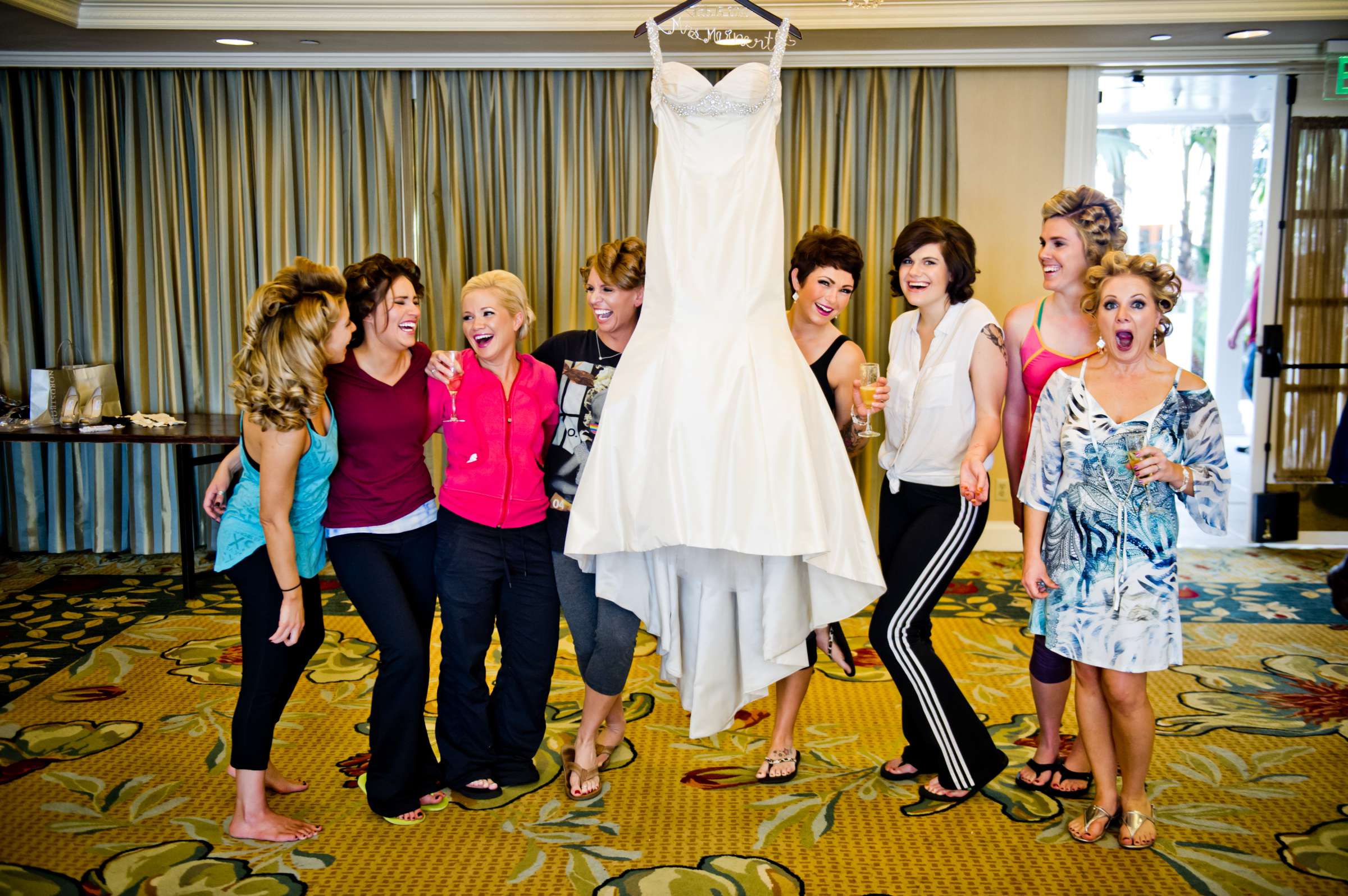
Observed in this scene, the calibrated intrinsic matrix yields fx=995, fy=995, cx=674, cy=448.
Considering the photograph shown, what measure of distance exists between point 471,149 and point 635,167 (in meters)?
0.85

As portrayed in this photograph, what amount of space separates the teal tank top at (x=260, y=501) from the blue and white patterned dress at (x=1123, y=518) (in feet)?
5.71

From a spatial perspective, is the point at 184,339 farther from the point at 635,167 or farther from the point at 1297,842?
the point at 1297,842

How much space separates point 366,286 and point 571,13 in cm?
249

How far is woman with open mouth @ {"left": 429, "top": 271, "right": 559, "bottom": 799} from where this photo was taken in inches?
101

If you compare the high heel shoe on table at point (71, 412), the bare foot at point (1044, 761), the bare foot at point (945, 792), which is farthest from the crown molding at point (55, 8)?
the bare foot at point (1044, 761)

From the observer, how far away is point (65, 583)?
4723 millimetres

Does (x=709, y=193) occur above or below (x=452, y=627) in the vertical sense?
above

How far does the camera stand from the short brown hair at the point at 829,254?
269 cm

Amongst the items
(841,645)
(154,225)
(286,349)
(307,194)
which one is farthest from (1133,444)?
(154,225)

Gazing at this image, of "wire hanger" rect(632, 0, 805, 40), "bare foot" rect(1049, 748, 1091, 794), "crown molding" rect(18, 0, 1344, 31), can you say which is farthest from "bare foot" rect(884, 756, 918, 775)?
"crown molding" rect(18, 0, 1344, 31)

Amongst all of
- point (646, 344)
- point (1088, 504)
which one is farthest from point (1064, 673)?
point (646, 344)

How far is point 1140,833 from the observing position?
95.3 inches

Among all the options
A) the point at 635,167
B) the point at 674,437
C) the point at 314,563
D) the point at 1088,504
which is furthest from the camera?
the point at 635,167

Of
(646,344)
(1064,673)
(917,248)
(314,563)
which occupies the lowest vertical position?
(1064,673)
